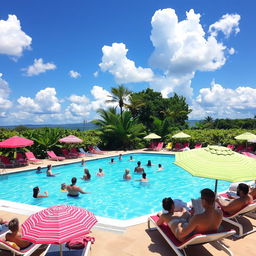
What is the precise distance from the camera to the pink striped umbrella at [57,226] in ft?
9.50

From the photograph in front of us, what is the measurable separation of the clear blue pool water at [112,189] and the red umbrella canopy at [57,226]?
4893mm

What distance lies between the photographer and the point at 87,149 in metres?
19.9

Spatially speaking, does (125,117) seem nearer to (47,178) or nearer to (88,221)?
(47,178)

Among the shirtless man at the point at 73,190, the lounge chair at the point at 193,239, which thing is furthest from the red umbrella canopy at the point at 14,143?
the lounge chair at the point at 193,239

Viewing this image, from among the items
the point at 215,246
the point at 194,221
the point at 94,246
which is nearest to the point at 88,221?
the point at 94,246

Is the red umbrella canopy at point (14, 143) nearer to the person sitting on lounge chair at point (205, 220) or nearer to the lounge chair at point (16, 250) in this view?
the lounge chair at point (16, 250)

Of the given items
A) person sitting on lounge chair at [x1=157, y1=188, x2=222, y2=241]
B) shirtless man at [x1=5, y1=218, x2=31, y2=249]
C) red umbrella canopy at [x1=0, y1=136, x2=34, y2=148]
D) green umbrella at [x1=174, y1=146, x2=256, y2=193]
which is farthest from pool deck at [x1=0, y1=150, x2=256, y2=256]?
red umbrella canopy at [x1=0, y1=136, x2=34, y2=148]

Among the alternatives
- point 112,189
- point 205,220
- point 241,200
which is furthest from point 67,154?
point 205,220

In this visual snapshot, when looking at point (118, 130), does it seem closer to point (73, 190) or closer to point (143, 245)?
point (73, 190)

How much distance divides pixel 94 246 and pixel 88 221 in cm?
145

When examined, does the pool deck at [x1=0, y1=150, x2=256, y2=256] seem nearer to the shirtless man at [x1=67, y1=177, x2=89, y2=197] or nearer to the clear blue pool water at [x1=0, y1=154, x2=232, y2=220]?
the clear blue pool water at [x1=0, y1=154, x2=232, y2=220]

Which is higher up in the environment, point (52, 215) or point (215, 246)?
point (52, 215)

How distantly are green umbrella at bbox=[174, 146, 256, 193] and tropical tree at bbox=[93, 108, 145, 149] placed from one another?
56.2 feet

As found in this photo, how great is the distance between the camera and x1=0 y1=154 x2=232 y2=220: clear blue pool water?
8.74 metres
